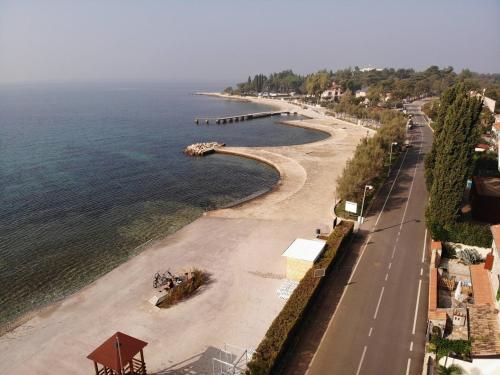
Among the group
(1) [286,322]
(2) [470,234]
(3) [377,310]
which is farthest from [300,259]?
(2) [470,234]

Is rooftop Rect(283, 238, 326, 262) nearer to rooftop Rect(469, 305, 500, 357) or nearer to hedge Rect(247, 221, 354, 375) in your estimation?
hedge Rect(247, 221, 354, 375)

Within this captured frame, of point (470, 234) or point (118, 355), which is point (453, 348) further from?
point (118, 355)

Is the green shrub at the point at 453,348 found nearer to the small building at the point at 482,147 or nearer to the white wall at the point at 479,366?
the white wall at the point at 479,366

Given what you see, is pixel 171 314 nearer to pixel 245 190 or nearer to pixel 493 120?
pixel 245 190

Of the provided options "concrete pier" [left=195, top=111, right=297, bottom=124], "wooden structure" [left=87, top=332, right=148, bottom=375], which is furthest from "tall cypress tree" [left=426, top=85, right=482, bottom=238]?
"concrete pier" [left=195, top=111, right=297, bottom=124]

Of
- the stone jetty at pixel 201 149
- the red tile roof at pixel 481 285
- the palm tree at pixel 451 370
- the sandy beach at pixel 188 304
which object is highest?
the stone jetty at pixel 201 149


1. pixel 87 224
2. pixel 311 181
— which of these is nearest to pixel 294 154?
pixel 311 181

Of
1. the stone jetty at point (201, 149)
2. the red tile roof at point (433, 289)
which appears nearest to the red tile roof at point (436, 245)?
the red tile roof at point (433, 289)
